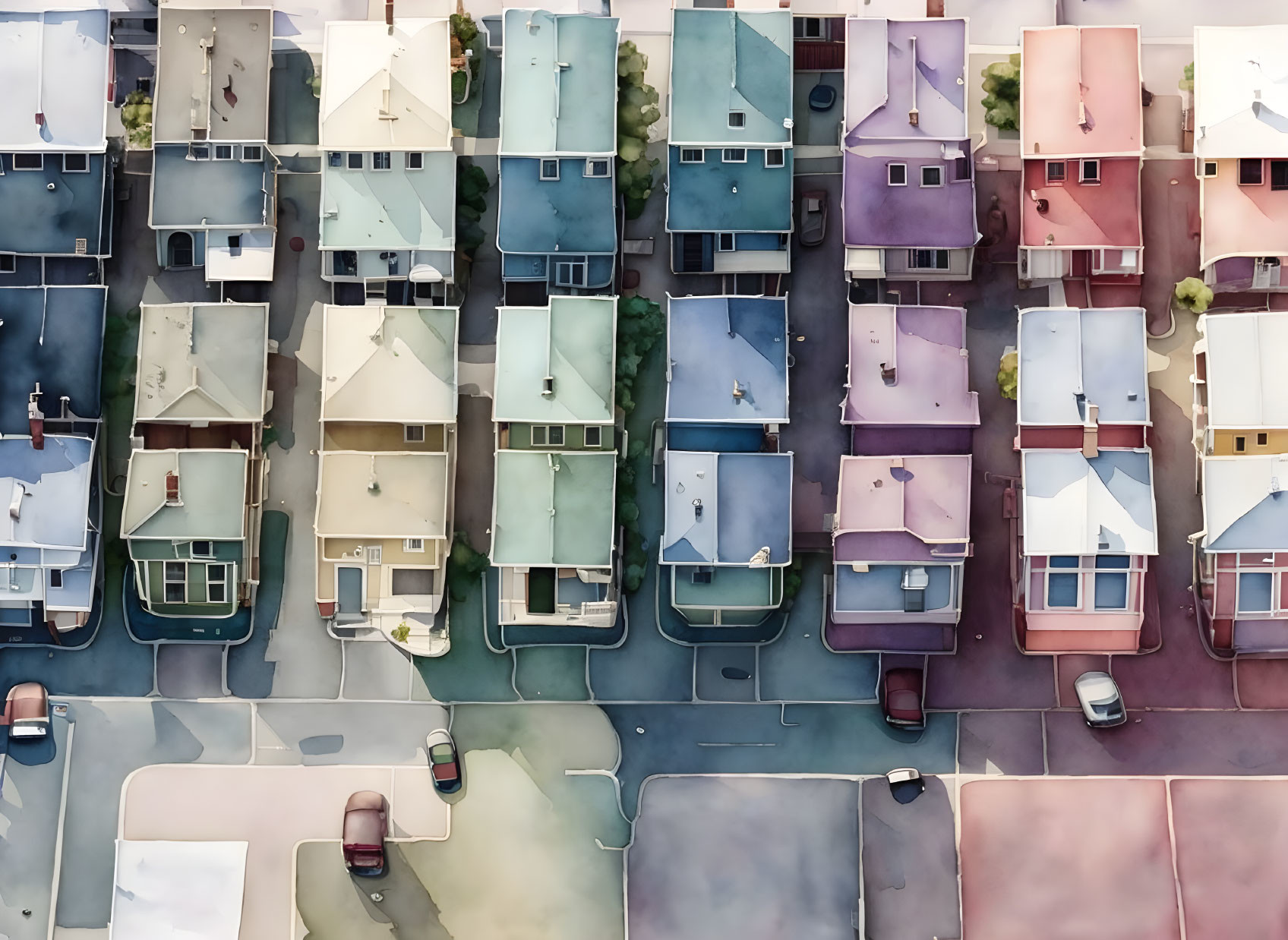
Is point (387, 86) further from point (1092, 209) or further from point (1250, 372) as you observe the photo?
point (1250, 372)

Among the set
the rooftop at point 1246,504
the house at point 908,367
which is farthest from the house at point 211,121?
the rooftop at point 1246,504

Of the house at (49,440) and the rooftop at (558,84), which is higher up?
the rooftop at (558,84)

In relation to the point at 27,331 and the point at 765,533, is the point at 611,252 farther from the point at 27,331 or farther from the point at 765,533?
the point at 27,331

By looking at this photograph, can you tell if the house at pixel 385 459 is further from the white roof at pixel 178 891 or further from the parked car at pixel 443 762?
the white roof at pixel 178 891

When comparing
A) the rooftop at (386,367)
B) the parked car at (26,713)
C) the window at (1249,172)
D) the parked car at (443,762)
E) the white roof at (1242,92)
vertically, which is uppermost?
the white roof at (1242,92)

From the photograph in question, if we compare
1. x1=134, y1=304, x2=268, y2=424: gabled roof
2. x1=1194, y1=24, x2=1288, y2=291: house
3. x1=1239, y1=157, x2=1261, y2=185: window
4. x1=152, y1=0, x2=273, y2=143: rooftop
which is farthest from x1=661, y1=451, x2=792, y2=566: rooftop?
x1=152, y1=0, x2=273, y2=143: rooftop

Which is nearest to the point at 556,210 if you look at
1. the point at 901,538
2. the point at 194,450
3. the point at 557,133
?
the point at 557,133
